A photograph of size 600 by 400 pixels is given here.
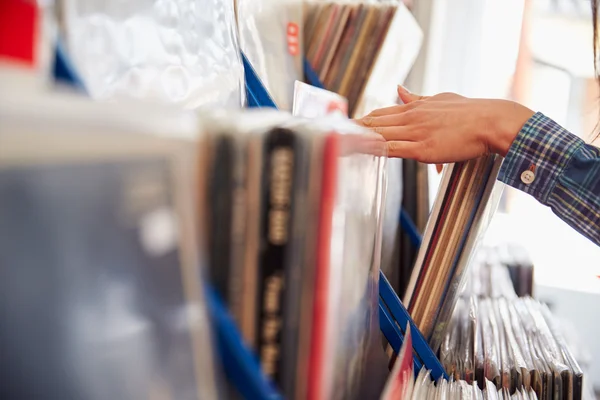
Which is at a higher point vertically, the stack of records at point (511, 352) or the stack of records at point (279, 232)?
the stack of records at point (279, 232)

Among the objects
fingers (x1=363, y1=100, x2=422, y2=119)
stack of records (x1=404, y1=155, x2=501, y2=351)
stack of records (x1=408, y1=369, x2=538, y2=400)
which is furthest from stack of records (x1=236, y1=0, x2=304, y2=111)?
stack of records (x1=408, y1=369, x2=538, y2=400)

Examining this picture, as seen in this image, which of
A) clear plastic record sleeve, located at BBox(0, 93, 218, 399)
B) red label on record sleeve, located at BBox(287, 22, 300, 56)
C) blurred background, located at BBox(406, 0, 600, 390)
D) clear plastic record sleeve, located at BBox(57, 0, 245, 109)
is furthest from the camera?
blurred background, located at BBox(406, 0, 600, 390)

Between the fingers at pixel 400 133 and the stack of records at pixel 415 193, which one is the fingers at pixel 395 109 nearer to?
the fingers at pixel 400 133

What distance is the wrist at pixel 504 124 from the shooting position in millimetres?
629

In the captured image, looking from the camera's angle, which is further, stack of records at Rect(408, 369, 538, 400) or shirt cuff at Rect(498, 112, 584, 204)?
shirt cuff at Rect(498, 112, 584, 204)

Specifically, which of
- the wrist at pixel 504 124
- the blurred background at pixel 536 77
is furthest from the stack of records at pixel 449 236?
the blurred background at pixel 536 77

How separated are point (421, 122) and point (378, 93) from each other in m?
0.49

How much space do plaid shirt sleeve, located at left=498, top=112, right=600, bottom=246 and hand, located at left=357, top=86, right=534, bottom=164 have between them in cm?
2

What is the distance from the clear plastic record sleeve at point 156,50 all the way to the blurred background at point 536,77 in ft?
3.31

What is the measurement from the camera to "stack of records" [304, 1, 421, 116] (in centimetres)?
105

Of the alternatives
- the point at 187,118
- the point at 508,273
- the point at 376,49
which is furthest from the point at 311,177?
the point at 508,273

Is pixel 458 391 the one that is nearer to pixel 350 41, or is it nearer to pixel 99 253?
pixel 99 253

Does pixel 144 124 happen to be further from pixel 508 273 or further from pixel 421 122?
pixel 508 273

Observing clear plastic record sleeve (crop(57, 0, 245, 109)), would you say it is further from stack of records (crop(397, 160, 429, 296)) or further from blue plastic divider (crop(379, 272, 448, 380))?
stack of records (crop(397, 160, 429, 296))
